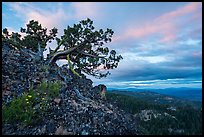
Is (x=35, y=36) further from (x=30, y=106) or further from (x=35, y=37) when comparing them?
(x=30, y=106)

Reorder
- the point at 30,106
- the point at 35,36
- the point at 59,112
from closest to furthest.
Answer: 1. the point at 30,106
2. the point at 59,112
3. the point at 35,36

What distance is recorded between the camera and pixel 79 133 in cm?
977

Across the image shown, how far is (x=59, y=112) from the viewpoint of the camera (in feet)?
36.2

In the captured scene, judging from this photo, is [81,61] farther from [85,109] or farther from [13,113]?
[13,113]

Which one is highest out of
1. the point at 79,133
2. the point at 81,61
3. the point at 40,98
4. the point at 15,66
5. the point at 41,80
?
the point at 81,61

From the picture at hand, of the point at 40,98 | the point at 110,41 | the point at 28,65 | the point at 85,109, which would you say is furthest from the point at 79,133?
the point at 110,41

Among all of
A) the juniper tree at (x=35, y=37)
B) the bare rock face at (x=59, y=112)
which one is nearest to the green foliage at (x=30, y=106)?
the bare rock face at (x=59, y=112)

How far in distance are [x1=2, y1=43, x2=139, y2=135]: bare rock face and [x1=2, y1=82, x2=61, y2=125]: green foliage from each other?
298 millimetres

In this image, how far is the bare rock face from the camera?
9706 millimetres

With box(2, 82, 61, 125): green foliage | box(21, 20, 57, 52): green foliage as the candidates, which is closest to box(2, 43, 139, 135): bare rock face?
box(2, 82, 61, 125): green foliage

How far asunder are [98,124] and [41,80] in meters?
5.91

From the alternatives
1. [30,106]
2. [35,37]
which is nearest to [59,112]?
[30,106]

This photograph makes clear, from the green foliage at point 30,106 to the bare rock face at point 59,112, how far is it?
0.30 m

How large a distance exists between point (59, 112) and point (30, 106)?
5.14 feet
